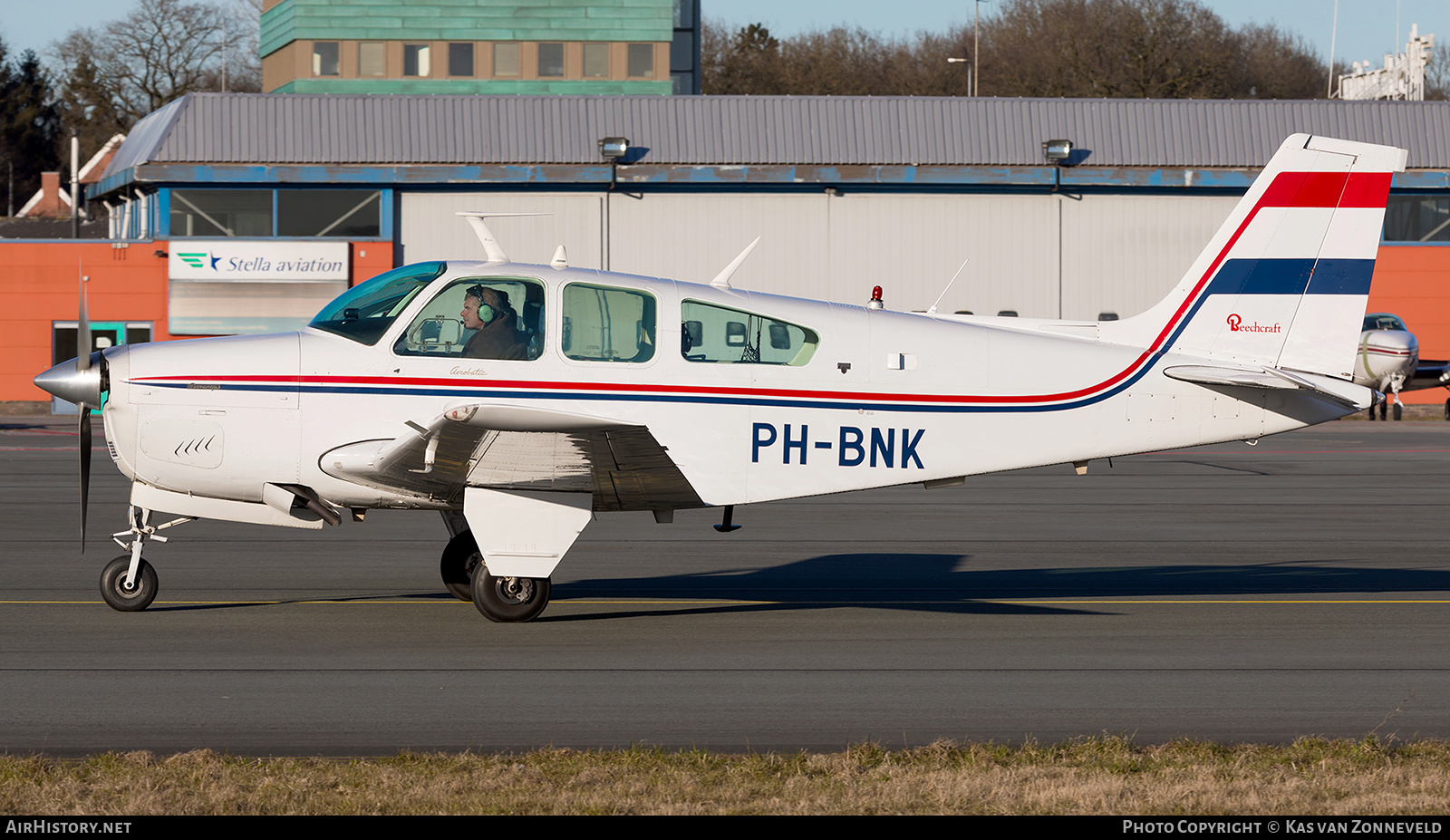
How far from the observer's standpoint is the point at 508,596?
29.9 feet

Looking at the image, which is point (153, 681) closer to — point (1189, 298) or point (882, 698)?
point (882, 698)

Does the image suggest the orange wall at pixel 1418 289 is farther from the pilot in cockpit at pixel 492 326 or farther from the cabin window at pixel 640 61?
the pilot in cockpit at pixel 492 326

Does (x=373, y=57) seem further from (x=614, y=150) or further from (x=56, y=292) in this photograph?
(x=614, y=150)

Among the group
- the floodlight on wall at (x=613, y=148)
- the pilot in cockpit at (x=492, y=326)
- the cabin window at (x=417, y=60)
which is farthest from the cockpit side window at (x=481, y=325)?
the cabin window at (x=417, y=60)

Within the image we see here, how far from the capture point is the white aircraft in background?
31.8 metres

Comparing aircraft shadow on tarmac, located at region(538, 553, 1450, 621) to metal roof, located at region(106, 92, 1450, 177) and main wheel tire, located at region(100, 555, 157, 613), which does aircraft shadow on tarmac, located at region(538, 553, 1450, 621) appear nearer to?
main wheel tire, located at region(100, 555, 157, 613)

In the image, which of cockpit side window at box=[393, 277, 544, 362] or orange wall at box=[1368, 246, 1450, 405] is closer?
cockpit side window at box=[393, 277, 544, 362]

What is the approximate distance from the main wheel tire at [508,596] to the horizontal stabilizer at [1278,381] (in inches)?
174

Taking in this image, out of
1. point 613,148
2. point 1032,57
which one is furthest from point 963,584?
point 1032,57

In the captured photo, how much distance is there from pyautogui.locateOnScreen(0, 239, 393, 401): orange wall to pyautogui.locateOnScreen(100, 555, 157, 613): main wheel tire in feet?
89.9

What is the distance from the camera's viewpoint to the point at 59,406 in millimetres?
35562

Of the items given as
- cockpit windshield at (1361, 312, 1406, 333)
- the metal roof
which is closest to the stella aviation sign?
the metal roof

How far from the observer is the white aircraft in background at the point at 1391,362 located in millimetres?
31750

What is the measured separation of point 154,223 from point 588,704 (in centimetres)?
3372
